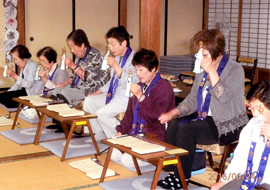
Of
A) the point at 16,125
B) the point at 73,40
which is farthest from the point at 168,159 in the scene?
the point at 16,125

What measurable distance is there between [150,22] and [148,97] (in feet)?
3.98

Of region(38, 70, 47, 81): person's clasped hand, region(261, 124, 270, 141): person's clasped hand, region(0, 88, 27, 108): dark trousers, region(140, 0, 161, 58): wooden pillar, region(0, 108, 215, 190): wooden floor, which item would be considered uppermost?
region(140, 0, 161, 58): wooden pillar

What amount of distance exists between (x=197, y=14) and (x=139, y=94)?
20.3ft

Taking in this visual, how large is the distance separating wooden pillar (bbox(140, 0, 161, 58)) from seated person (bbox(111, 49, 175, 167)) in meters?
0.91

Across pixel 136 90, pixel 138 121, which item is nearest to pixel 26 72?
pixel 138 121

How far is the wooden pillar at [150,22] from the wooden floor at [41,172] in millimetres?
1307

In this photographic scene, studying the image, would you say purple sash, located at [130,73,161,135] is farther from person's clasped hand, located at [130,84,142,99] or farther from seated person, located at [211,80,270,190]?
seated person, located at [211,80,270,190]

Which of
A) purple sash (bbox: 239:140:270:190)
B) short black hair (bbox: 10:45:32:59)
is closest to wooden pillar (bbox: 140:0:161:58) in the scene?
short black hair (bbox: 10:45:32:59)

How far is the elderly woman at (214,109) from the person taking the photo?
3152 mm

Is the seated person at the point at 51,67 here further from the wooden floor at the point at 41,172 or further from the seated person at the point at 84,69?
the wooden floor at the point at 41,172

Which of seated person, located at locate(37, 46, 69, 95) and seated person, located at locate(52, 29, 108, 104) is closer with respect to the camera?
seated person, located at locate(52, 29, 108, 104)

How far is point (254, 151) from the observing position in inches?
95.3

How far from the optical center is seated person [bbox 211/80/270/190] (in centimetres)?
231

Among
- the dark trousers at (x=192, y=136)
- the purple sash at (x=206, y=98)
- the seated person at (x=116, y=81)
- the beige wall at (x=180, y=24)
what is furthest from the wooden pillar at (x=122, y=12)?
the dark trousers at (x=192, y=136)
